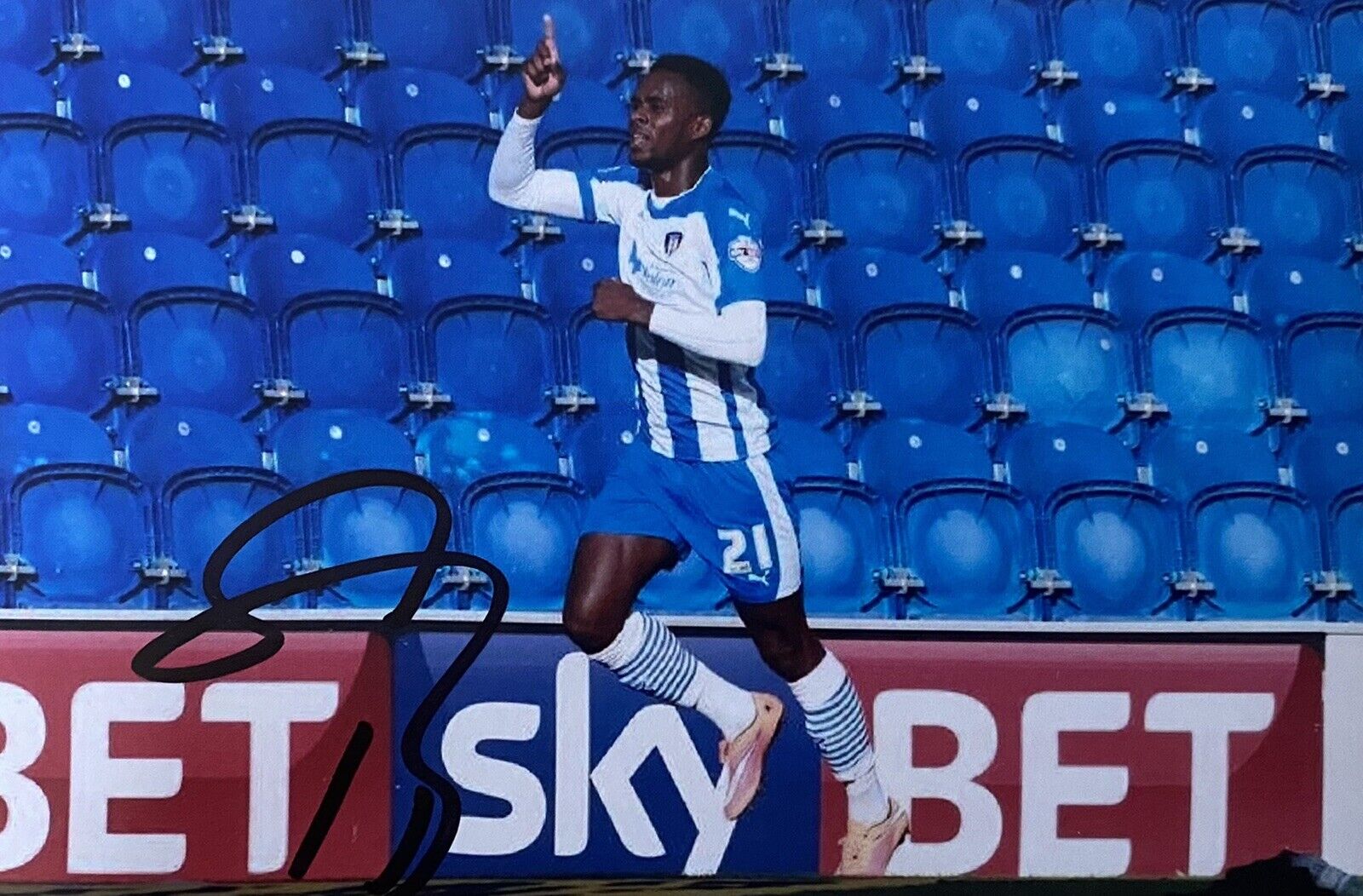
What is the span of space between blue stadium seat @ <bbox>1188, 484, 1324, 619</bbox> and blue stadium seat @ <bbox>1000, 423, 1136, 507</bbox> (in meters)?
0.14

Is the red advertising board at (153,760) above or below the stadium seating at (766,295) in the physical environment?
below

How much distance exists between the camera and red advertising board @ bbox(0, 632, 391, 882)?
5.57 ft

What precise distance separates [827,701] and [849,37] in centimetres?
96

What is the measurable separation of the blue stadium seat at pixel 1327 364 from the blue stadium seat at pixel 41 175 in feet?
5.73

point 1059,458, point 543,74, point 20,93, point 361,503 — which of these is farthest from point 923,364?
point 20,93

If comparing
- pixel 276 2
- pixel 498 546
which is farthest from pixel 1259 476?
pixel 276 2

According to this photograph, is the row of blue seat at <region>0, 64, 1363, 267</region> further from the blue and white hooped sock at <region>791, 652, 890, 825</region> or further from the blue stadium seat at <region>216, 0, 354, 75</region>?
the blue and white hooped sock at <region>791, 652, 890, 825</region>

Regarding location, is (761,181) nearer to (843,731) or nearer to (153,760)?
(843,731)

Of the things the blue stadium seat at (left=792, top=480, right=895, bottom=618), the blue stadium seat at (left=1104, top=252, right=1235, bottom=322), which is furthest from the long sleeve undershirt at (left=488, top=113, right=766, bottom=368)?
the blue stadium seat at (left=1104, top=252, right=1235, bottom=322)

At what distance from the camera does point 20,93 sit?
175 cm

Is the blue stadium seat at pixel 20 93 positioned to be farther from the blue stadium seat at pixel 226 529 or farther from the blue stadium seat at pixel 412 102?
the blue stadium seat at pixel 226 529

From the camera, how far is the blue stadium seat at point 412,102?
A: 1783mm

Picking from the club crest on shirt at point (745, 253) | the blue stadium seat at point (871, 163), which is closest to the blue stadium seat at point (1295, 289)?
the blue stadium seat at point (871, 163)
